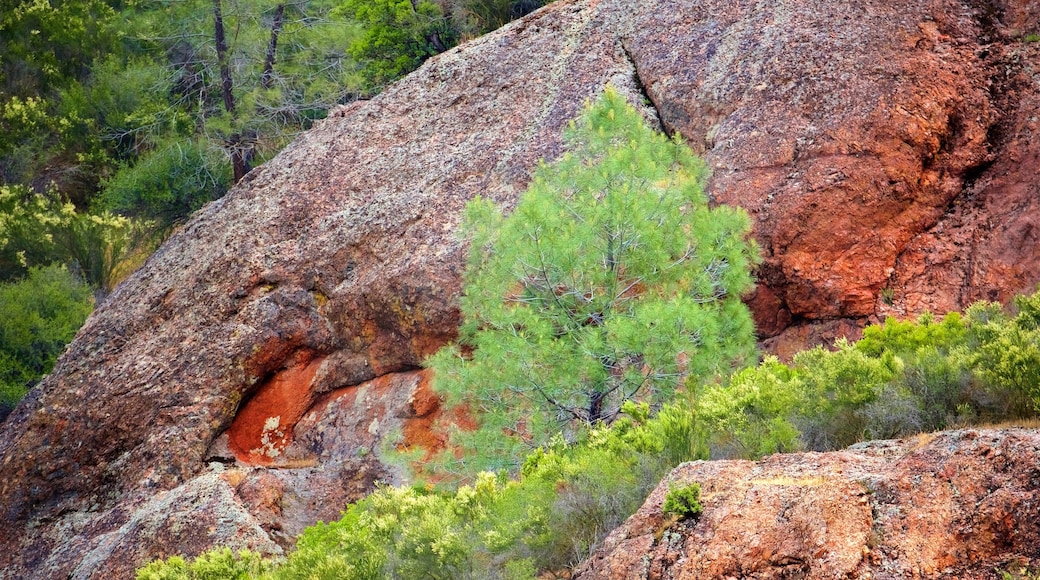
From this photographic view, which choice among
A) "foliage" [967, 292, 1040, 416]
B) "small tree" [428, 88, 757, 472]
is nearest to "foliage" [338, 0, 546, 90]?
"small tree" [428, 88, 757, 472]

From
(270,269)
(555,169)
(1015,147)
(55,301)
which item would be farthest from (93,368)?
(1015,147)

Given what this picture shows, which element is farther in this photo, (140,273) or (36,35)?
(36,35)

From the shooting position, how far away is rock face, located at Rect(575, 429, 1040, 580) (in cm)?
464

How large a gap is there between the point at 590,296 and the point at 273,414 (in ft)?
16.6

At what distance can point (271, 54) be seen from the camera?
22672 mm

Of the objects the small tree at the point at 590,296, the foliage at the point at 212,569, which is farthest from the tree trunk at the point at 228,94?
the foliage at the point at 212,569

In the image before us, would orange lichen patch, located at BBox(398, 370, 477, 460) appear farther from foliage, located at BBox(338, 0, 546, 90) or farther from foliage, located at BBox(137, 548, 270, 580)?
foliage, located at BBox(338, 0, 546, 90)

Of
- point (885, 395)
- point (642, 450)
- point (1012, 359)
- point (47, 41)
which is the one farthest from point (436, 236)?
point (47, 41)

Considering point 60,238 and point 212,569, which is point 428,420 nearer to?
point 212,569

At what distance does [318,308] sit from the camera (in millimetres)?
13359

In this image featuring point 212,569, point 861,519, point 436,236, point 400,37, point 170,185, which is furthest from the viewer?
point 170,185

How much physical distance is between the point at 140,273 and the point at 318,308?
3.65m

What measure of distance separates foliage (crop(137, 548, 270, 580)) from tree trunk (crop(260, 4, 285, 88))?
52.1ft

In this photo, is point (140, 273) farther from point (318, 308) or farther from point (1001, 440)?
point (1001, 440)
